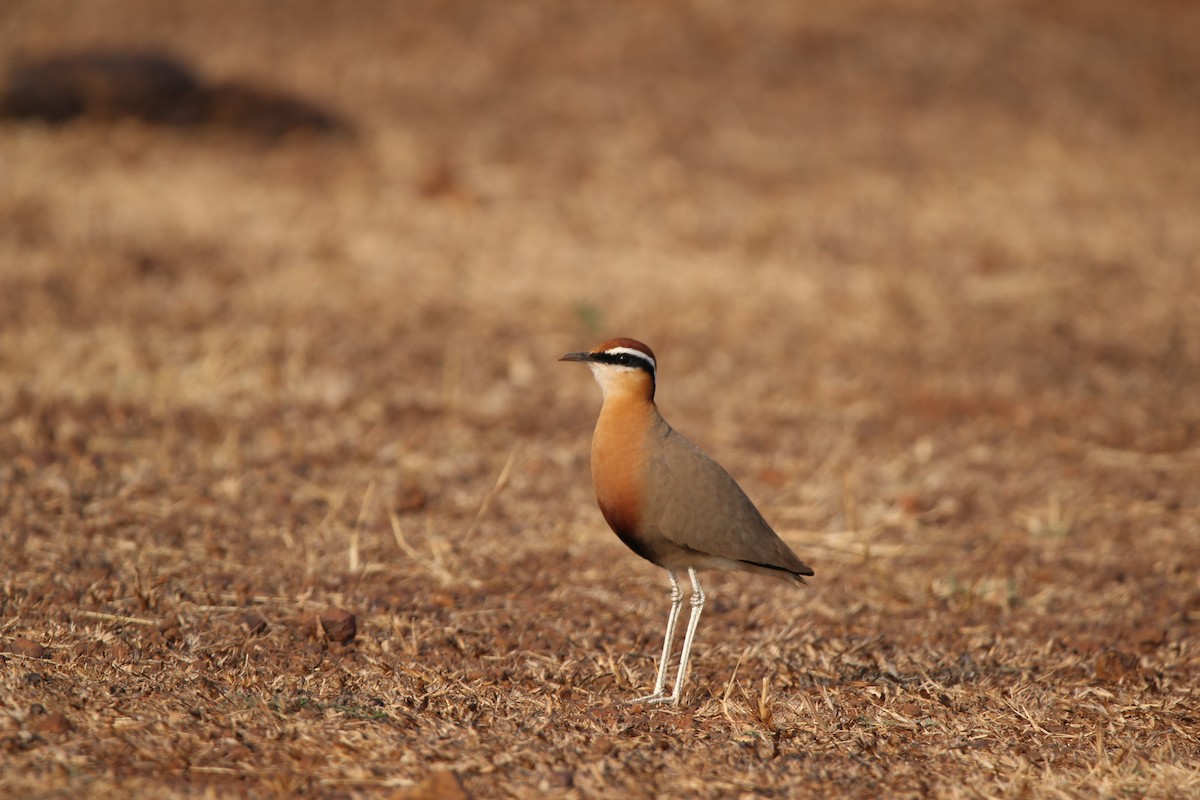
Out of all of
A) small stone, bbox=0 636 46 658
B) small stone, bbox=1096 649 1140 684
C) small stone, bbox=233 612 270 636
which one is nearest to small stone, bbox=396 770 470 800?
small stone, bbox=233 612 270 636

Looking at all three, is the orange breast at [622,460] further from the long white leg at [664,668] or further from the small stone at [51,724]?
the small stone at [51,724]

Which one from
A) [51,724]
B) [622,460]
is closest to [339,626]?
[51,724]

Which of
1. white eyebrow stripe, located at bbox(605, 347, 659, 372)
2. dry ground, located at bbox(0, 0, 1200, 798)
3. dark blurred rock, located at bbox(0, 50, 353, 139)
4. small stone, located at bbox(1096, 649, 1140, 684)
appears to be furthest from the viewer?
dark blurred rock, located at bbox(0, 50, 353, 139)

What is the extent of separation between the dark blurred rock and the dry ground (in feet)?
1.29

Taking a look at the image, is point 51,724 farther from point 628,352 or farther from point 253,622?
point 628,352

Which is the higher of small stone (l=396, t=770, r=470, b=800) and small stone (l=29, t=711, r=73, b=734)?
small stone (l=396, t=770, r=470, b=800)

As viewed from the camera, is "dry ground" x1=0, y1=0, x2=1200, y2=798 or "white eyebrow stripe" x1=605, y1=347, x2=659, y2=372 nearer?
"dry ground" x1=0, y1=0, x2=1200, y2=798

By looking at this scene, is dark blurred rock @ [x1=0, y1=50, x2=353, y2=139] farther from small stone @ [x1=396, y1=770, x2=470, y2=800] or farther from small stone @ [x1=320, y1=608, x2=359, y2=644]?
small stone @ [x1=396, y1=770, x2=470, y2=800]

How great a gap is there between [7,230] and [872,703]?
897 cm

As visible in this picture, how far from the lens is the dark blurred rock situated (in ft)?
45.5

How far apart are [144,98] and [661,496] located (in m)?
11.7

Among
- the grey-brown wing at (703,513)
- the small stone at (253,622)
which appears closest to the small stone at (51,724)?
the small stone at (253,622)

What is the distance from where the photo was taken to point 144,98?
1416 cm

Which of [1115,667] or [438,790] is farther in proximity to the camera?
[1115,667]
